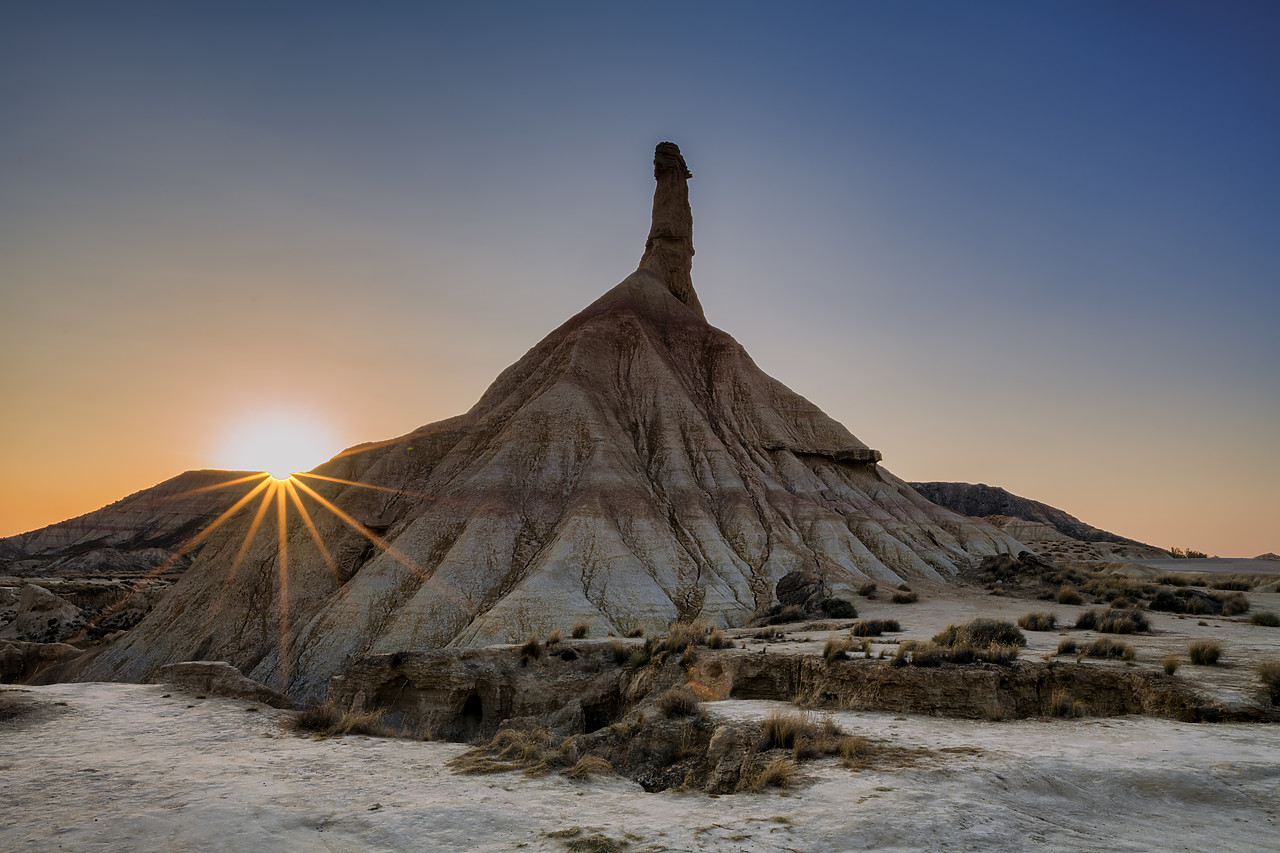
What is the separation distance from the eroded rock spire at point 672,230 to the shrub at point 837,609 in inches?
1698

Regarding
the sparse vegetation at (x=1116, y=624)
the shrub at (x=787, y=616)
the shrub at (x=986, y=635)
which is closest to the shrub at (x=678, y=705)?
the shrub at (x=986, y=635)

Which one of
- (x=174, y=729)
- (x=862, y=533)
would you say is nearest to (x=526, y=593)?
(x=174, y=729)

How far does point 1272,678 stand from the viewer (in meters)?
10.2

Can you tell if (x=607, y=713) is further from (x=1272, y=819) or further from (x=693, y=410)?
(x=693, y=410)

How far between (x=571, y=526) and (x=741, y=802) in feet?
98.6

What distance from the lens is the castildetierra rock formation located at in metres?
33.7

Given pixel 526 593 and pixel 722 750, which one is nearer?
pixel 722 750

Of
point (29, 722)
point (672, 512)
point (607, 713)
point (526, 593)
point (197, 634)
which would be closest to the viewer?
point (29, 722)

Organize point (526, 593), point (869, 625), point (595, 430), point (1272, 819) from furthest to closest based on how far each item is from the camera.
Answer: point (595, 430), point (526, 593), point (869, 625), point (1272, 819)

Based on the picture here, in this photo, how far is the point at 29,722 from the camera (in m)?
13.1

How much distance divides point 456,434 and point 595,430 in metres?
11.5

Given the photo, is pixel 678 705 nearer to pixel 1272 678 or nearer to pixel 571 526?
pixel 1272 678

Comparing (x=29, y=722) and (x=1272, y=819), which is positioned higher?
(x=1272, y=819)

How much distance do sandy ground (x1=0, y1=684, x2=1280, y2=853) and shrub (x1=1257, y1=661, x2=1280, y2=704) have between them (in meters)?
1.28
